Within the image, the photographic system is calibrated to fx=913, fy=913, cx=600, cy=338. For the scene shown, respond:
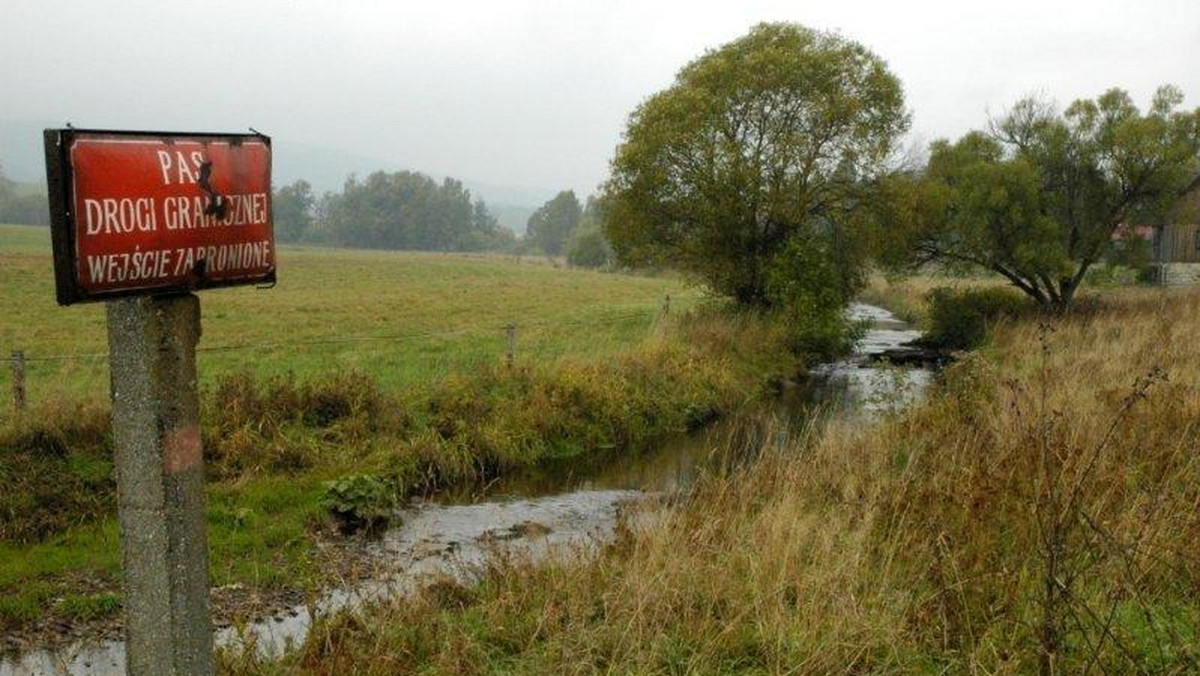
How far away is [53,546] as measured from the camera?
9.67 m

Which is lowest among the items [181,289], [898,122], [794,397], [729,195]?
[794,397]

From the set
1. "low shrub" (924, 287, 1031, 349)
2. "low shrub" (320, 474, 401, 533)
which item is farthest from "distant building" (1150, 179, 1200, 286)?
"low shrub" (320, 474, 401, 533)

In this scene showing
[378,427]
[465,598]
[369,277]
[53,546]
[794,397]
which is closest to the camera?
[465,598]

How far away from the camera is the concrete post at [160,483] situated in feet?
11.6

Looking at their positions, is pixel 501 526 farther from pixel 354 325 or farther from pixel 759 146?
A: pixel 354 325

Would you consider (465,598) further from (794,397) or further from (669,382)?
(794,397)

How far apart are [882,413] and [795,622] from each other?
9.27 m

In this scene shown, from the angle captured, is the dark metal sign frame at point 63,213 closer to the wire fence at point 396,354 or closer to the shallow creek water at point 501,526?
the shallow creek water at point 501,526

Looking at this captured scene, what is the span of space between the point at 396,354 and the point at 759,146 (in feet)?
40.4

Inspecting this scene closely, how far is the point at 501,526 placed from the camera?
11.6 m

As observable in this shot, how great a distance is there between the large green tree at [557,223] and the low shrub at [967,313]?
12155 centimetres

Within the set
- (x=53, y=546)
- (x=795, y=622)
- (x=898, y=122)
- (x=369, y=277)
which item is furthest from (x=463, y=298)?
(x=795, y=622)

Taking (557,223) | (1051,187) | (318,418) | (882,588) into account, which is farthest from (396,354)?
(557,223)

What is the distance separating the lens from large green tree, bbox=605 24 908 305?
26.0 meters
